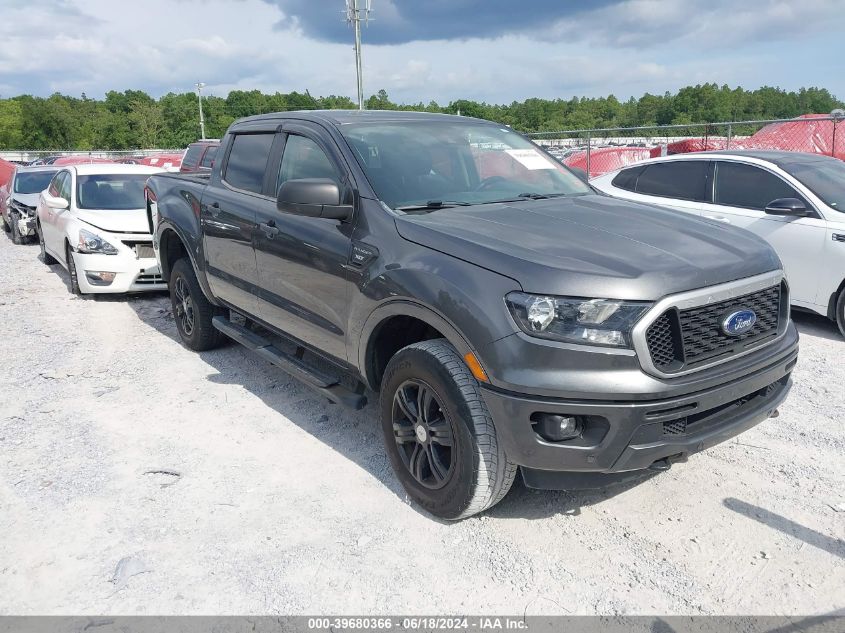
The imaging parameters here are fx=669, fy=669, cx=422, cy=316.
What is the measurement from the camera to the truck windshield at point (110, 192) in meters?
8.78

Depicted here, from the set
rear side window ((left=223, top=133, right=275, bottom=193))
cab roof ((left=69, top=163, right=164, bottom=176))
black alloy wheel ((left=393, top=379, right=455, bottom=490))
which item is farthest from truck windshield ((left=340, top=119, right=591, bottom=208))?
cab roof ((left=69, top=163, right=164, bottom=176))

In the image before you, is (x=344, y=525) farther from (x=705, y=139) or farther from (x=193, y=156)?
(x=705, y=139)

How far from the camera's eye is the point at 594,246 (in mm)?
2998

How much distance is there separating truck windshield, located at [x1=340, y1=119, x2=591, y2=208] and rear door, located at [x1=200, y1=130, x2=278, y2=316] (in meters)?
0.92

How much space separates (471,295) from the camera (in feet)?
9.39

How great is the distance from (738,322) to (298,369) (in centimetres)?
254

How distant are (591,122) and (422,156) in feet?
243

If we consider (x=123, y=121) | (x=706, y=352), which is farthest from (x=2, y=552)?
(x=123, y=121)

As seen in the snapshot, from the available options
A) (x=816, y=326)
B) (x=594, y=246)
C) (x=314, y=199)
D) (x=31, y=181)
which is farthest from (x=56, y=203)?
(x=816, y=326)

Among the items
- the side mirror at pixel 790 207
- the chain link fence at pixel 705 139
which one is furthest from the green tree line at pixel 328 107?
the side mirror at pixel 790 207

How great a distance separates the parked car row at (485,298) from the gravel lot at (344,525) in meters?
0.36

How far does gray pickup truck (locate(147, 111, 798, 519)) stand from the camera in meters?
2.68

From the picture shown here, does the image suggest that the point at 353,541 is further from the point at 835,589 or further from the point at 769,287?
the point at 769,287

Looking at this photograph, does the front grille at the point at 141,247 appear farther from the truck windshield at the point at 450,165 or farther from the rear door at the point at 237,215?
the truck windshield at the point at 450,165
